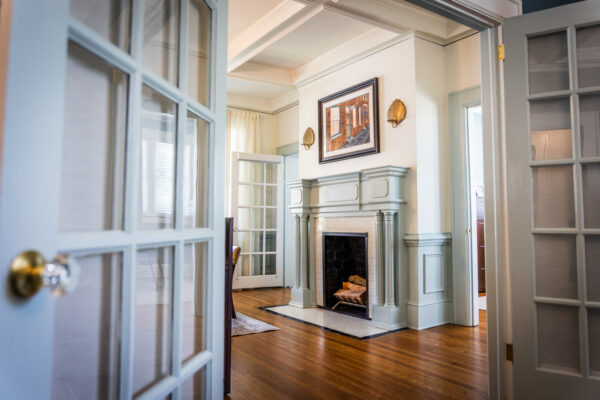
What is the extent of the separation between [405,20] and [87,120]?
3.62 m

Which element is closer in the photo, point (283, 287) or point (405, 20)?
point (405, 20)

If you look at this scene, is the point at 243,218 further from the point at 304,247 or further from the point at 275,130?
the point at 275,130

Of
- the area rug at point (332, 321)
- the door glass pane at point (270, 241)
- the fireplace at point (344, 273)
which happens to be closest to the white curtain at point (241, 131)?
the door glass pane at point (270, 241)

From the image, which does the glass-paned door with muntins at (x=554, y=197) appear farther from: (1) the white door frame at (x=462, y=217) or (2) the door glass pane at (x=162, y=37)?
(1) the white door frame at (x=462, y=217)

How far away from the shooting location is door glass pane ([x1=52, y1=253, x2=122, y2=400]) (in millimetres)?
675

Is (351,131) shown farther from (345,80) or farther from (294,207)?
(294,207)

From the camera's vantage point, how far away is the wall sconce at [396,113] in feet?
13.1

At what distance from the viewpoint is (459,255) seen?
396 centimetres

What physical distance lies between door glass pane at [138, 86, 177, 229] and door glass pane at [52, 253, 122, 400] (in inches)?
5.5

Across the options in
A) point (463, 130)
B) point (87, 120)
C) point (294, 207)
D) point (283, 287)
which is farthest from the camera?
point (283, 287)

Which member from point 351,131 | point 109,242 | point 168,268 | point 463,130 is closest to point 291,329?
point 351,131

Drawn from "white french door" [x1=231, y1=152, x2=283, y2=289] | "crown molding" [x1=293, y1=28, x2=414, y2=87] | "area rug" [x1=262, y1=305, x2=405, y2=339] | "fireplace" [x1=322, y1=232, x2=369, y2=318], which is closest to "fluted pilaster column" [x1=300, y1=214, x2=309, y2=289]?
"fireplace" [x1=322, y1=232, x2=369, y2=318]

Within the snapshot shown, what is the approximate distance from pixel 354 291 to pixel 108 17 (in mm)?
4048

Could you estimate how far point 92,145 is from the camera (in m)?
0.73
